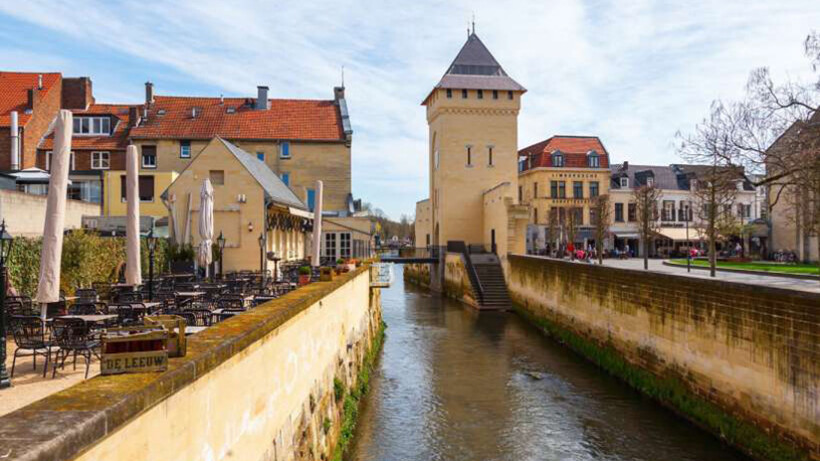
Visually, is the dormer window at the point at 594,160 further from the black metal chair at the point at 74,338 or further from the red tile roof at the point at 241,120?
the black metal chair at the point at 74,338

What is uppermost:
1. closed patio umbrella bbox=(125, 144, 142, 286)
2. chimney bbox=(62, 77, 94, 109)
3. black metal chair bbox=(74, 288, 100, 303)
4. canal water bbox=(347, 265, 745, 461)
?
chimney bbox=(62, 77, 94, 109)

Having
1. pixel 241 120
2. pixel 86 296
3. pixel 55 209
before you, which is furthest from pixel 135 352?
pixel 241 120

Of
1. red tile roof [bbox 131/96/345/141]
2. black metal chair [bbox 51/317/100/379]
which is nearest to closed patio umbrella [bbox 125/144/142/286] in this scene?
black metal chair [bbox 51/317/100/379]

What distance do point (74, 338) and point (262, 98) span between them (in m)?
37.4

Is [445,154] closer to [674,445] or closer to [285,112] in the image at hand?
[285,112]

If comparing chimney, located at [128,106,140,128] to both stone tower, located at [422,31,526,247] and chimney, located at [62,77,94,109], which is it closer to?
chimney, located at [62,77,94,109]

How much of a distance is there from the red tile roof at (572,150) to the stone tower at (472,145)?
44.9 feet

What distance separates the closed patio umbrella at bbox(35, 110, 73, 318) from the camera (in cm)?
800

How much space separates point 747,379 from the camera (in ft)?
35.0

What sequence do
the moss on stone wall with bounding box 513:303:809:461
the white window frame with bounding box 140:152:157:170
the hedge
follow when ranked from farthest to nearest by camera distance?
the white window frame with bounding box 140:152:157:170 < the hedge < the moss on stone wall with bounding box 513:303:809:461

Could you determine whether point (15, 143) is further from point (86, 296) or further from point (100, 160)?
point (86, 296)

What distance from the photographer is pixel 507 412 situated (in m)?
13.5

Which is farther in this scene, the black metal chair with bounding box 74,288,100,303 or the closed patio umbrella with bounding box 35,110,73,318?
the black metal chair with bounding box 74,288,100,303

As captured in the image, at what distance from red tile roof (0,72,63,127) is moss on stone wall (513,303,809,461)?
33.3 m
